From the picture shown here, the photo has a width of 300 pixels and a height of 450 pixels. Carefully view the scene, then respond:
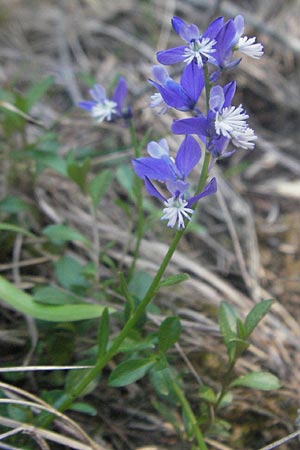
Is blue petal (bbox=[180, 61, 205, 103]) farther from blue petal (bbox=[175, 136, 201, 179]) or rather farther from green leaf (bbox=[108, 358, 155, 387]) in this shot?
green leaf (bbox=[108, 358, 155, 387])

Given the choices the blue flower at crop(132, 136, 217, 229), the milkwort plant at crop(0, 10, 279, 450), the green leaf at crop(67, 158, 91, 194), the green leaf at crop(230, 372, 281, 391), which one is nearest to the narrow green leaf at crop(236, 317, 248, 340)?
the milkwort plant at crop(0, 10, 279, 450)

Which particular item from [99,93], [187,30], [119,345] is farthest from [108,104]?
[119,345]

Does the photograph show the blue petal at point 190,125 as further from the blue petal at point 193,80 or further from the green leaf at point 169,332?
the green leaf at point 169,332

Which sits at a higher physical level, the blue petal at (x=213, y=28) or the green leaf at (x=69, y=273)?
the blue petal at (x=213, y=28)

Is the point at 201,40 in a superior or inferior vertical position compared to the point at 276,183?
inferior

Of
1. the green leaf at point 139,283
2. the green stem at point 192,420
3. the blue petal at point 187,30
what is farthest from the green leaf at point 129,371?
the blue petal at point 187,30

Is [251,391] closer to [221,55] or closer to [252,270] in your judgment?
[252,270]

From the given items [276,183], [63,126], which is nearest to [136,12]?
[63,126]
